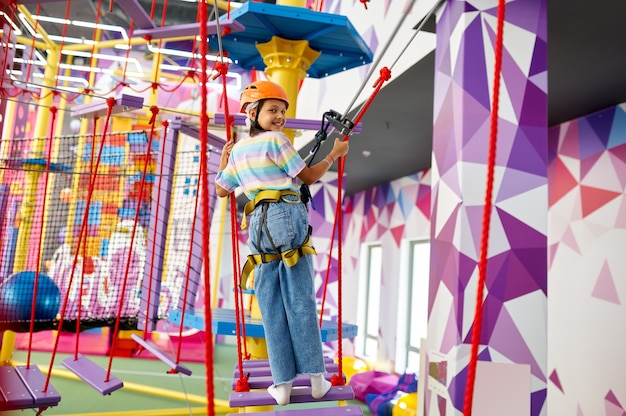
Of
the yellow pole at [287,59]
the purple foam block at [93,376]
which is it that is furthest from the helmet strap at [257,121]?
the purple foam block at [93,376]

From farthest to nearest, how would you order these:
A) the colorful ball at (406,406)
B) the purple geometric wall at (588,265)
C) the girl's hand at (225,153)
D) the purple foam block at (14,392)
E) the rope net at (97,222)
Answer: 1. the rope net at (97,222)
2. the colorful ball at (406,406)
3. the purple geometric wall at (588,265)
4. the purple foam block at (14,392)
5. the girl's hand at (225,153)

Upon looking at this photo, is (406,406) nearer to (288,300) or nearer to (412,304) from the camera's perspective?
(412,304)

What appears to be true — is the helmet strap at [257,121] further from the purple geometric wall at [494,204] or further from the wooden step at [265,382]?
the purple geometric wall at [494,204]

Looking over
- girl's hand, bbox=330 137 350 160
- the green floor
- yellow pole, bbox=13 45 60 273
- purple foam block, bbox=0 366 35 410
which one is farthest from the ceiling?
yellow pole, bbox=13 45 60 273

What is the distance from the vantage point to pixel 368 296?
7688 millimetres

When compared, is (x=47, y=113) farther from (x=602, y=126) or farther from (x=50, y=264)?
(x=602, y=126)

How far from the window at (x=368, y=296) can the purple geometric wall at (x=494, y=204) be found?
4.86 m

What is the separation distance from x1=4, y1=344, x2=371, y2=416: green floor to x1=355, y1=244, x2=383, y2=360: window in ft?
5.95

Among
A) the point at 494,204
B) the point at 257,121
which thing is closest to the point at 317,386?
the point at 257,121

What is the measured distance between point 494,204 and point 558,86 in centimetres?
147

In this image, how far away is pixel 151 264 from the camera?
3.62m

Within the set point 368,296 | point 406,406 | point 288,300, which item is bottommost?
point 406,406

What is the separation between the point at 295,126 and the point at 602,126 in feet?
8.31

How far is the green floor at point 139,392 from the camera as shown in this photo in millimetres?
4743
